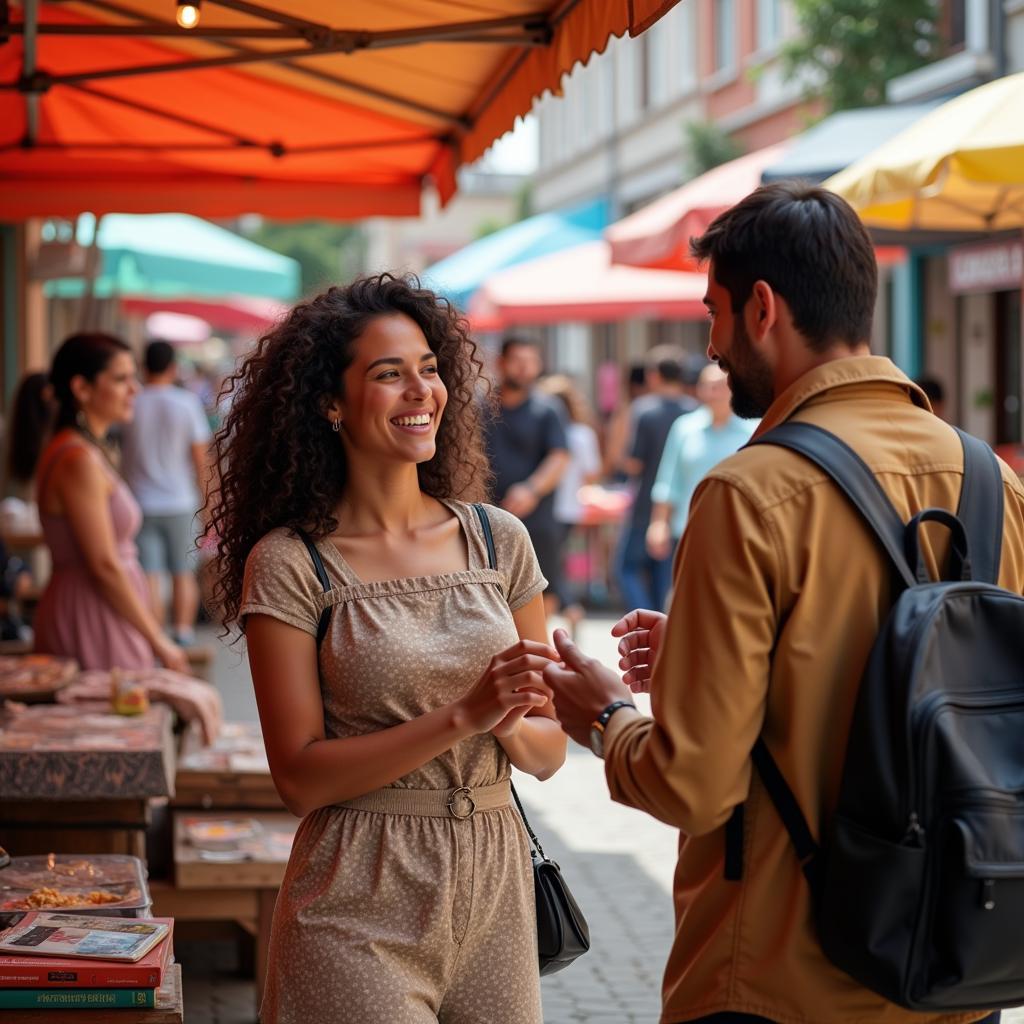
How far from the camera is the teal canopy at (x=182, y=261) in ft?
47.7

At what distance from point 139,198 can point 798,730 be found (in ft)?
20.7

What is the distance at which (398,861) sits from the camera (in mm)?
2797

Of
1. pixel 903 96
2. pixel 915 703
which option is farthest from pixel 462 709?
pixel 903 96

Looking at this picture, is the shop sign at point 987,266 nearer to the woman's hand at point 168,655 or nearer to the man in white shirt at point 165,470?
the man in white shirt at point 165,470

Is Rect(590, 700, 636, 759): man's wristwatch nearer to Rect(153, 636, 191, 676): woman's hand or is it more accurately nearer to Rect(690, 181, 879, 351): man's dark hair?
Rect(690, 181, 879, 351): man's dark hair

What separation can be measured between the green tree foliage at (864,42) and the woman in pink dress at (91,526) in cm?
1218

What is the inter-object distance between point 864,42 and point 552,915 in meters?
15.3

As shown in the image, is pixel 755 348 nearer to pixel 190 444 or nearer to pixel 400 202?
pixel 400 202

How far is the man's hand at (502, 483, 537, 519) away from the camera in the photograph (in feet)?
33.1

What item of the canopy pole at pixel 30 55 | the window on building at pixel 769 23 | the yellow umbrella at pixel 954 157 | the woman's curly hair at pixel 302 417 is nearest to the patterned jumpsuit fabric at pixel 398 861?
the woman's curly hair at pixel 302 417

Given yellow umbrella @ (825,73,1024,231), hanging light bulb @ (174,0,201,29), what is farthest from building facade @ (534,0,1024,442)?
yellow umbrella @ (825,73,1024,231)

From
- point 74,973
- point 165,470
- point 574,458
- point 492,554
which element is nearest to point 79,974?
point 74,973

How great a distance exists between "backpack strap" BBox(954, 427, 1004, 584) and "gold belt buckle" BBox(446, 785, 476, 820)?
968mm

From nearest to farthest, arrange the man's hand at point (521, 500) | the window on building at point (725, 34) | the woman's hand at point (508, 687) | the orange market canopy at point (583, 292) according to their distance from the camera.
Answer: the woman's hand at point (508, 687), the man's hand at point (521, 500), the orange market canopy at point (583, 292), the window on building at point (725, 34)
